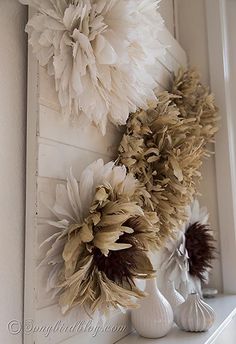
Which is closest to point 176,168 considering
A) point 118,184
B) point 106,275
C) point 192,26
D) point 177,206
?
point 177,206

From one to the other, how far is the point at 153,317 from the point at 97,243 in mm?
291

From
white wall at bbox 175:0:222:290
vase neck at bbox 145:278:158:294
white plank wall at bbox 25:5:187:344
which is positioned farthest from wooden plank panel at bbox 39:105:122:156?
white wall at bbox 175:0:222:290

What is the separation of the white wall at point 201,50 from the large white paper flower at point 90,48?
69 centimetres

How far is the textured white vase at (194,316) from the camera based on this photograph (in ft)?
2.71

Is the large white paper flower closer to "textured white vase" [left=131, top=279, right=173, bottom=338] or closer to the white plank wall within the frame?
the white plank wall

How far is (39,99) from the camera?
2.02 ft

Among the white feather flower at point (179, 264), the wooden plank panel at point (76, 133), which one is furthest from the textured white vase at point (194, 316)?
the wooden plank panel at point (76, 133)

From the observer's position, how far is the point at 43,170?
0.61 m

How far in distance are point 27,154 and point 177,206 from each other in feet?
1.34

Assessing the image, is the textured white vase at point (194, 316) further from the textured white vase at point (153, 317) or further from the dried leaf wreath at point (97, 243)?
the dried leaf wreath at point (97, 243)

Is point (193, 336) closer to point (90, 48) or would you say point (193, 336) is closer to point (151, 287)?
point (151, 287)

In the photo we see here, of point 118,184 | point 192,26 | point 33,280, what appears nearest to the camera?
point 33,280

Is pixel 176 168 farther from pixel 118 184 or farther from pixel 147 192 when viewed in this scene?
pixel 118 184

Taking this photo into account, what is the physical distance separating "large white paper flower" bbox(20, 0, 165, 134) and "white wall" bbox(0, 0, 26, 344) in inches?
1.3
